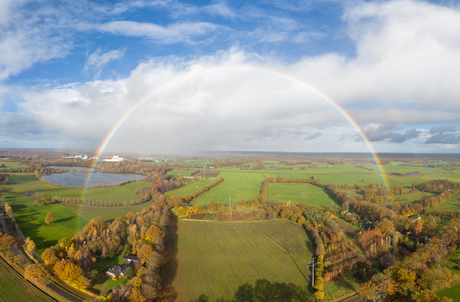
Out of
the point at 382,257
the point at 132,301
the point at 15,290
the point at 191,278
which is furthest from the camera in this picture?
the point at 382,257

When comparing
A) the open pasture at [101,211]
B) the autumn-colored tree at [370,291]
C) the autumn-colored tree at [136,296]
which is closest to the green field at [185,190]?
the open pasture at [101,211]

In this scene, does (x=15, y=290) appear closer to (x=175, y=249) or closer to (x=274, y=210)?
(x=175, y=249)

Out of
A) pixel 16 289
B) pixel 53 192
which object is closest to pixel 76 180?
pixel 53 192

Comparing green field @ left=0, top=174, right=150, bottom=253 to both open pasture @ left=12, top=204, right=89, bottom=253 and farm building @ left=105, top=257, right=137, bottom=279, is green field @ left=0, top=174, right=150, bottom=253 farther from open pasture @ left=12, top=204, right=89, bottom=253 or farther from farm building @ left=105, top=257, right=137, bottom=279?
farm building @ left=105, top=257, right=137, bottom=279

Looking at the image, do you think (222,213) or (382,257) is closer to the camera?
(382,257)

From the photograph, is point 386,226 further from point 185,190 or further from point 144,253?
point 185,190

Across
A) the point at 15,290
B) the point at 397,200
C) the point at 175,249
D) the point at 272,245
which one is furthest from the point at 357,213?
the point at 15,290
